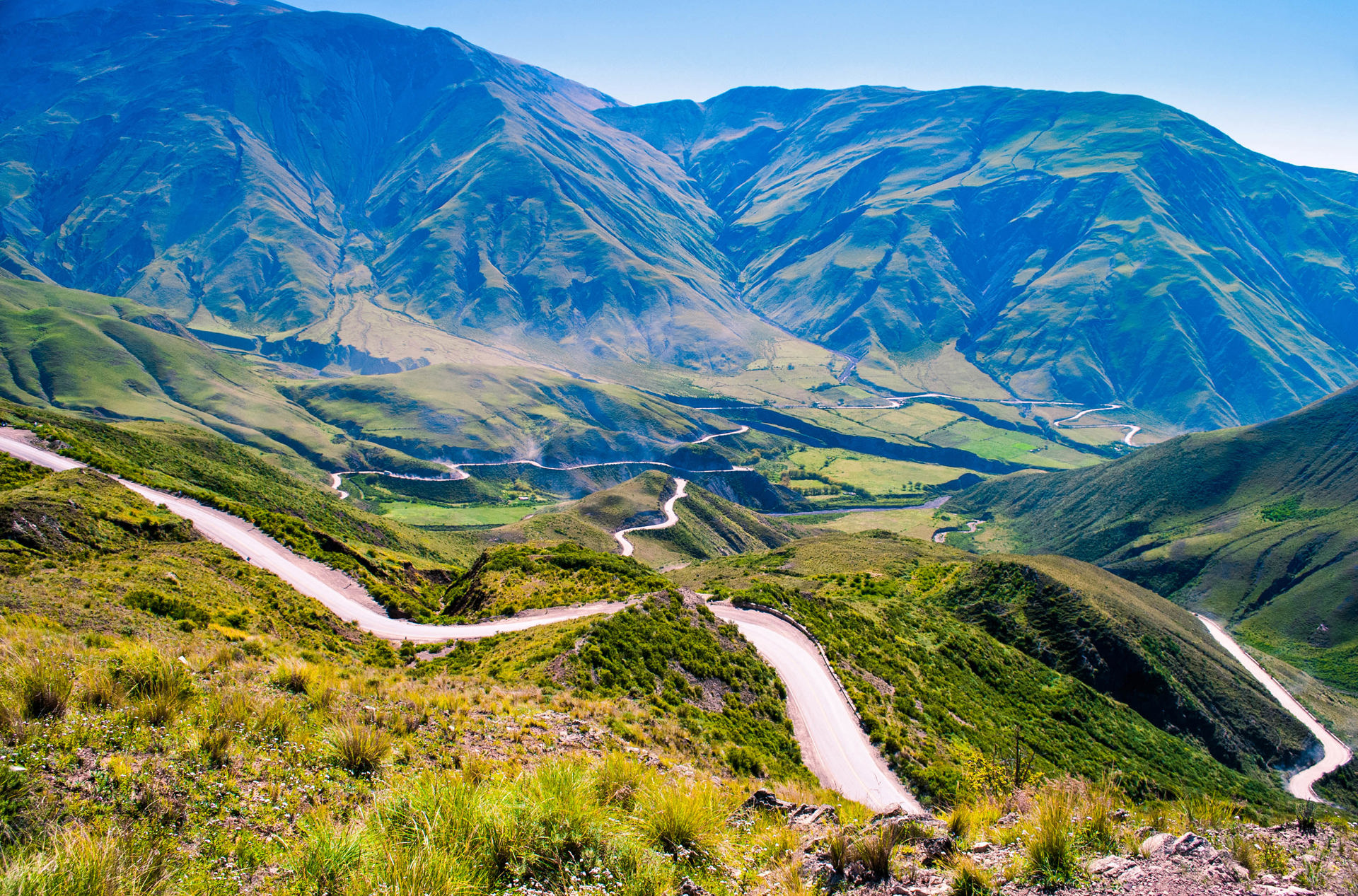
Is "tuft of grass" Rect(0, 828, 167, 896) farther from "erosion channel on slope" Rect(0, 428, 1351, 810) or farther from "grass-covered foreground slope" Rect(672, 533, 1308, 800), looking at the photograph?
"grass-covered foreground slope" Rect(672, 533, 1308, 800)

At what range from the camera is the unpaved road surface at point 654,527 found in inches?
4048

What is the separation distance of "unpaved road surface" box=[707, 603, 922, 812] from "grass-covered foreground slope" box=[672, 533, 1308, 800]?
85cm

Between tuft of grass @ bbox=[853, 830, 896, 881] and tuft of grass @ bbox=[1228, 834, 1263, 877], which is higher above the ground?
tuft of grass @ bbox=[1228, 834, 1263, 877]

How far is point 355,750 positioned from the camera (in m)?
8.67

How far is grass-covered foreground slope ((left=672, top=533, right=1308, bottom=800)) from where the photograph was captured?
106 feet

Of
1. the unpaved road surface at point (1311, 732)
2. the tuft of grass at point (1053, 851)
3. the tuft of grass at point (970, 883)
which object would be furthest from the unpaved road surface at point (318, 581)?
the unpaved road surface at point (1311, 732)

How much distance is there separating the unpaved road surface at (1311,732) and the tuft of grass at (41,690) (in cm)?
7094

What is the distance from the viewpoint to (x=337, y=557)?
39750mm

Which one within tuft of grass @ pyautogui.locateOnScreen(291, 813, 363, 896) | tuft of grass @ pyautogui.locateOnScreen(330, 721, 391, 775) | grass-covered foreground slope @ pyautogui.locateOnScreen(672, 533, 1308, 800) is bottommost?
grass-covered foreground slope @ pyautogui.locateOnScreen(672, 533, 1308, 800)

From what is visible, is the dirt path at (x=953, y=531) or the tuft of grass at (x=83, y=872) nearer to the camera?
the tuft of grass at (x=83, y=872)

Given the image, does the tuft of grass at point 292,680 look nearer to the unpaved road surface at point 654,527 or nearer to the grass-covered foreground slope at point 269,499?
the grass-covered foreground slope at point 269,499

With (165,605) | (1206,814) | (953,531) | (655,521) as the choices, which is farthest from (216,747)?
(953,531)

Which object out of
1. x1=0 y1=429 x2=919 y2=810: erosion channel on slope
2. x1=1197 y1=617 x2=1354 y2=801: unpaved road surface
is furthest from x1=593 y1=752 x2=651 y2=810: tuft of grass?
x1=1197 y1=617 x2=1354 y2=801: unpaved road surface

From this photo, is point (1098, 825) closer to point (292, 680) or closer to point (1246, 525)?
point (292, 680)
